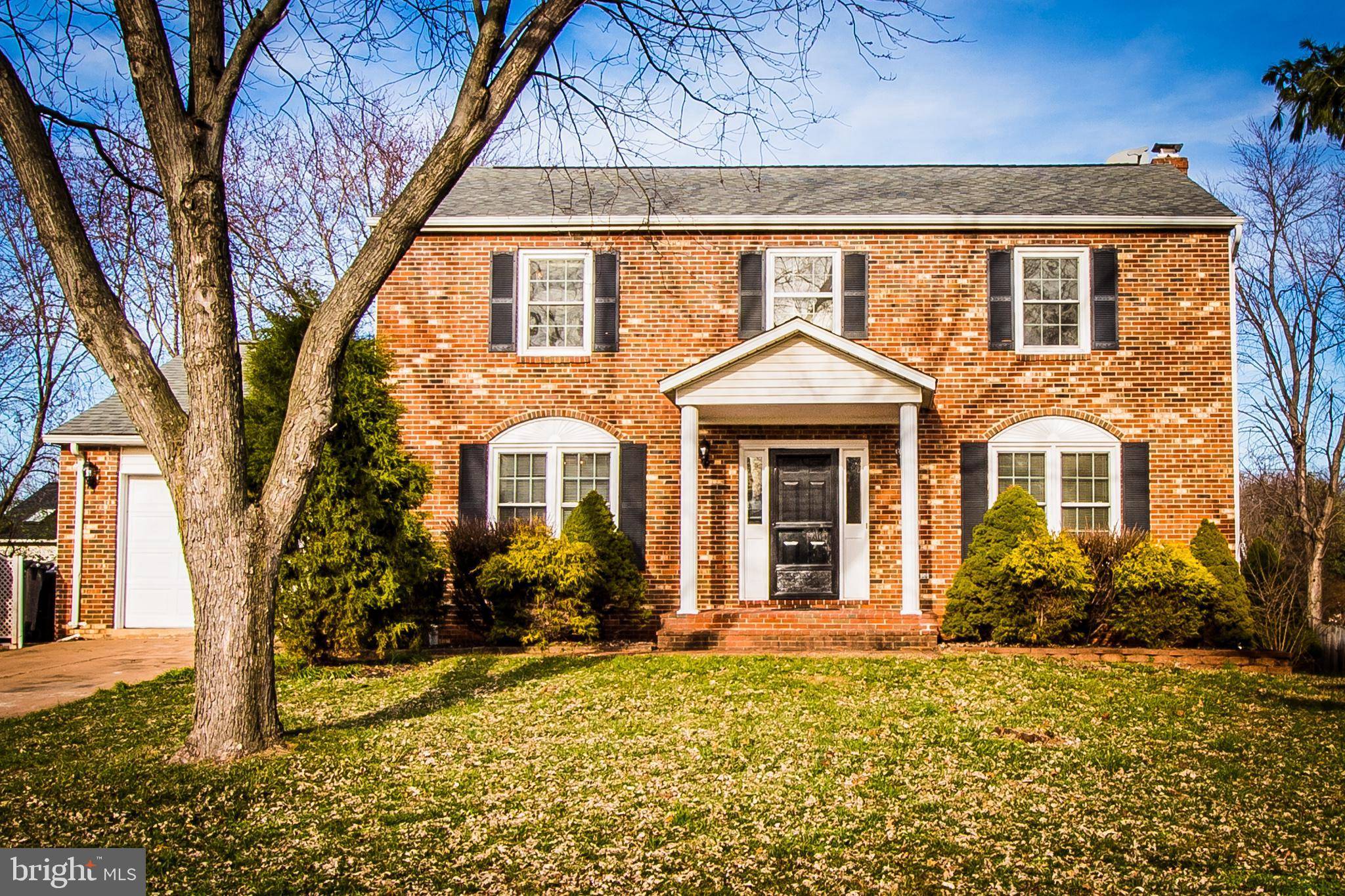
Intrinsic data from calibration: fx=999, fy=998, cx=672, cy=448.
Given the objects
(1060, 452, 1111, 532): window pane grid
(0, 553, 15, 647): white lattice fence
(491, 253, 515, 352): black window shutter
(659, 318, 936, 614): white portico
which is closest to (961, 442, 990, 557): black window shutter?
(659, 318, 936, 614): white portico

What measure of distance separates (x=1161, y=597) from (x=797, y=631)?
403cm

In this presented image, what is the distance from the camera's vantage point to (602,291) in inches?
514

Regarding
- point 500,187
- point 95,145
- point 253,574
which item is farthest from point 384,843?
point 500,187

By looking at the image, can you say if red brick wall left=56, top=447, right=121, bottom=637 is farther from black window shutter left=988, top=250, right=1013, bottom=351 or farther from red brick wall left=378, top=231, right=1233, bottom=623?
black window shutter left=988, top=250, right=1013, bottom=351

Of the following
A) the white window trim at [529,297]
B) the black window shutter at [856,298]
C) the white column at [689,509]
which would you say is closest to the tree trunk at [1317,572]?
the black window shutter at [856,298]

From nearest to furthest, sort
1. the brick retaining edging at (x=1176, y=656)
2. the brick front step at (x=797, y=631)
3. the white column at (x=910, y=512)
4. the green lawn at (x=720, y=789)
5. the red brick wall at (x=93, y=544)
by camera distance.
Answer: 1. the green lawn at (x=720, y=789)
2. the brick retaining edging at (x=1176, y=656)
3. the brick front step at (x=797, y=631)
4. the white column at (x=910, y=512)
5. the red brick wall at (x=93, y=544)

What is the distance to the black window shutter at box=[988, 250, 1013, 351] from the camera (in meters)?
12.9

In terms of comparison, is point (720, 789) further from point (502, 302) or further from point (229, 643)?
point (502, 302)

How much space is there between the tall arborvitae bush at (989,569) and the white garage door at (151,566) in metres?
10.3

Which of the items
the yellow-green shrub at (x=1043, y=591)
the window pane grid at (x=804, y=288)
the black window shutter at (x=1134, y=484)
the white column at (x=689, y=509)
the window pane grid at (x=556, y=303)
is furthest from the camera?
the window pane grid at (x=556, y=303)

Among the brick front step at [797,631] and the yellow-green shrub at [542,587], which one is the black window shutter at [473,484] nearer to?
the yellow-green shrub at [542,587]

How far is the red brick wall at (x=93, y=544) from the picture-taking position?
13.7 m

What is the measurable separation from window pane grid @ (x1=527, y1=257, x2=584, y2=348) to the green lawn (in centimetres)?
549

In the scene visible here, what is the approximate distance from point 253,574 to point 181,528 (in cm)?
53
